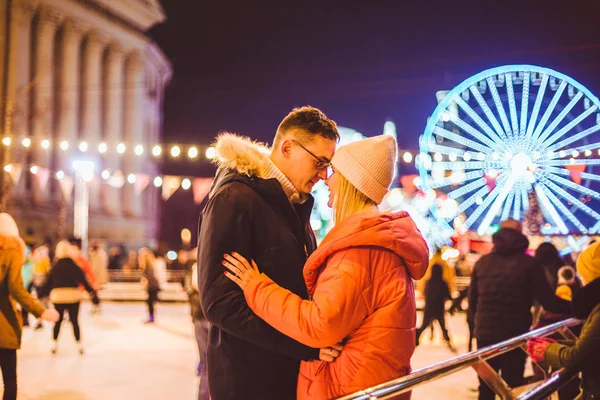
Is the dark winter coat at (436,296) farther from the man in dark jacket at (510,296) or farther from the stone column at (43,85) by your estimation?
the stone column at (43,85)

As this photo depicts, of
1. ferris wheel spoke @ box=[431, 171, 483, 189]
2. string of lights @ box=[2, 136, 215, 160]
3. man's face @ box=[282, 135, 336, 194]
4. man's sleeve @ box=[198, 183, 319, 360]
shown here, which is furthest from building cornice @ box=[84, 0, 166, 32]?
man's sleeve @ box=[198, 183, 319, 360]

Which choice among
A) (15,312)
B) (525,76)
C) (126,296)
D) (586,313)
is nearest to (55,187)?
(126,296)

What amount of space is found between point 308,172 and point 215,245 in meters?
0.58

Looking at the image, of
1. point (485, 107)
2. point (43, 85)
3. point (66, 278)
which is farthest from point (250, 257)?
point (43, 85)

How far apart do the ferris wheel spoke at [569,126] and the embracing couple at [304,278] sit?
441 inches

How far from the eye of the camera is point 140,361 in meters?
9.79

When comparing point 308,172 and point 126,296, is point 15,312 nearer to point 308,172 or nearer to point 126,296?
point 308,172

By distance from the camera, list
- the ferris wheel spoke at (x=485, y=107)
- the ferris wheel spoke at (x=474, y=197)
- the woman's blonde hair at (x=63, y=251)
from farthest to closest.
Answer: the ferris wheel spoke at (x=474, y=197), the ferris wheel spoke at (x=485, y=107), the woman's blonde hair at (x=63, y=251)

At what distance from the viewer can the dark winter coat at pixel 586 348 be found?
365 centimetres

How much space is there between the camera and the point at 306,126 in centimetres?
278

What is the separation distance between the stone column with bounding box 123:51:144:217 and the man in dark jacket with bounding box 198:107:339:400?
147 ft

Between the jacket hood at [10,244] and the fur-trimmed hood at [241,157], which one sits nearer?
the fur-trimmed hood at [241,157]

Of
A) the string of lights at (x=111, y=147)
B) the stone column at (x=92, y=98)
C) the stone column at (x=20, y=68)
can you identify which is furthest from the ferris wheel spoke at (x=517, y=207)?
the stone column at (x=92, y=98)

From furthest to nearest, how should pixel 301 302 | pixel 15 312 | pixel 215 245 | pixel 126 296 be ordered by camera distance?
pixel 126 296 < pixel 15 312 < pixel 215 245 < pixel 301 302
